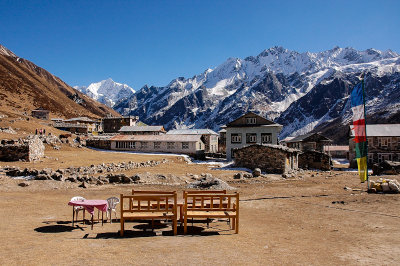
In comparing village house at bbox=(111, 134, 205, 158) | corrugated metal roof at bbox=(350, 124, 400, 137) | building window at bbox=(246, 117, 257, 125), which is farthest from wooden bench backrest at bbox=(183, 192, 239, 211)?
village house at bbox=(111, 134, 205, 158)

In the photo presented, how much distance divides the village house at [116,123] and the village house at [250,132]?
2926 inches

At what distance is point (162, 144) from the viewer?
62594 mm

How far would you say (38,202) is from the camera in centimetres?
1562

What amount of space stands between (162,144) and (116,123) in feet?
234

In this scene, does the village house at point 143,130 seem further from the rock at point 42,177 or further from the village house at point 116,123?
the rock at point 42,177

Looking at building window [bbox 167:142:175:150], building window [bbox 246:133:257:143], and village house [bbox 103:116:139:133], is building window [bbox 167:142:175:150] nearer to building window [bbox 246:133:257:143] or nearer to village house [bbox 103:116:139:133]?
building window [bbox 246:133:257:143]

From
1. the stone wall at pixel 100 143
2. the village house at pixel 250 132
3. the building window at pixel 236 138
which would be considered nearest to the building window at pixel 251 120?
the village house at pixel 250 132

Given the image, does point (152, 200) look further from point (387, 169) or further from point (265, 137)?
point (265, 137)

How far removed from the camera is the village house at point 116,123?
125m

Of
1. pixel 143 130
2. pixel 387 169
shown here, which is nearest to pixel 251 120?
pixel 387 169

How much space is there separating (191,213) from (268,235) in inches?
103

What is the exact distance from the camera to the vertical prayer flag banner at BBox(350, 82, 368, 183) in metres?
20.9

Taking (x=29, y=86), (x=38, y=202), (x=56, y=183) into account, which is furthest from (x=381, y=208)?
(x=29, y=86)

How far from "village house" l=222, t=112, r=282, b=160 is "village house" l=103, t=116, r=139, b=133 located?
74.3 metres
